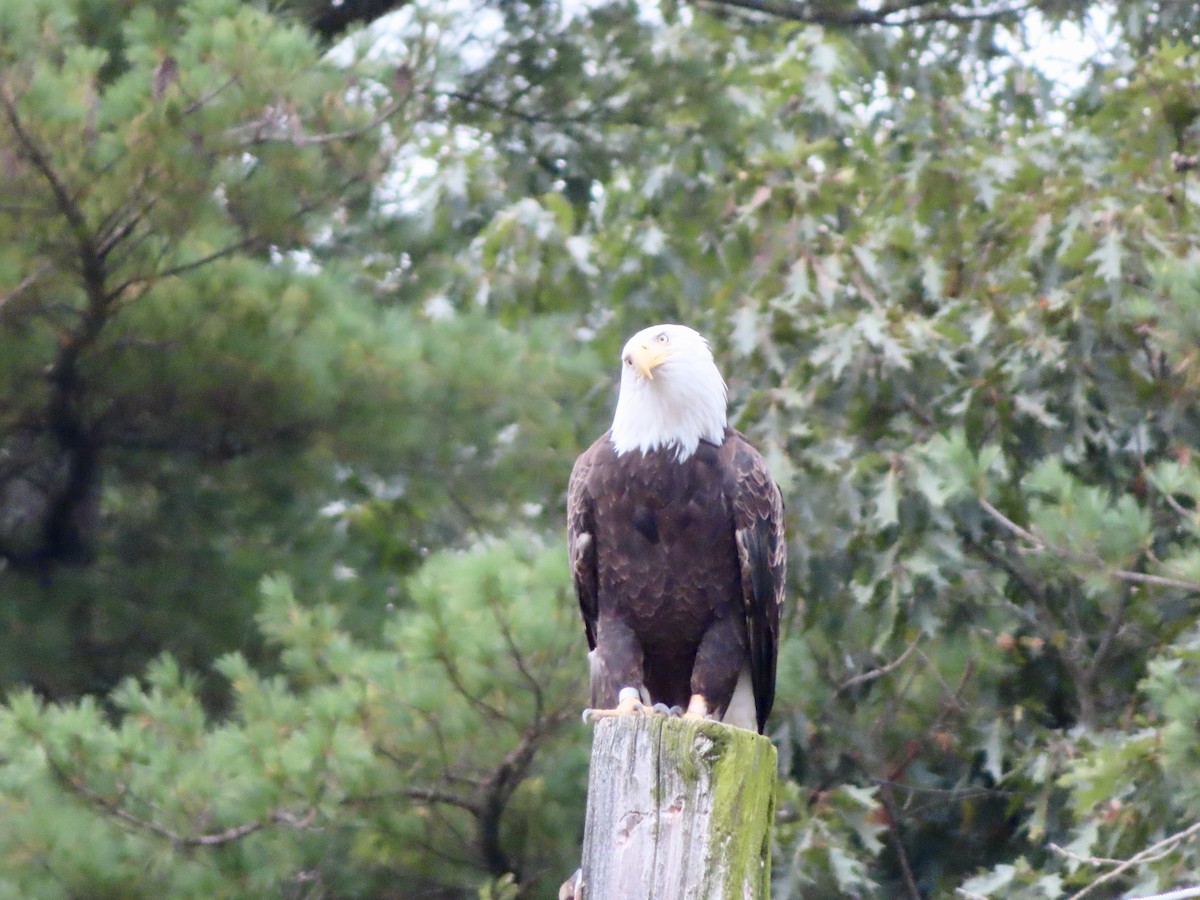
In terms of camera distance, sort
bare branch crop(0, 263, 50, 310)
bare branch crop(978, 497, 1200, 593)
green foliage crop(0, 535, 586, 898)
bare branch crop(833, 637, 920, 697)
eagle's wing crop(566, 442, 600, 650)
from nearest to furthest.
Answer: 1. eagle's wing crop(566, 442, 600, 650)
2. bare branch crop(978, 497, 1200, 593)
3. green foliage crop(0, 535, 586, 898)
4. bare branch crop(833, 637, 920, 697)
5. bare branch crop(0, 263, 50, 310)

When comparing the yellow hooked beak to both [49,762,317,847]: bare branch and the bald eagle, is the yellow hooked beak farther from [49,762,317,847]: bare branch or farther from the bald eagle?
[49,762,317,847]: bare branch

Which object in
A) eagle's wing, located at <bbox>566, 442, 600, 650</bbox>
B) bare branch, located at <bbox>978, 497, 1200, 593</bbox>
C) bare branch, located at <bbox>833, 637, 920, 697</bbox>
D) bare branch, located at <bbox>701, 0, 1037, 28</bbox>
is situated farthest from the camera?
bare branch, located at <bbox>701, 0, 1037, 28</bbox>

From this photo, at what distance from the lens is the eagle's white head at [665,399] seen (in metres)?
4.03

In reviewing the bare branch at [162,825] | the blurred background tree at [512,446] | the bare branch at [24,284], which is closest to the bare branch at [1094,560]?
the blurred background tree at [512,446]

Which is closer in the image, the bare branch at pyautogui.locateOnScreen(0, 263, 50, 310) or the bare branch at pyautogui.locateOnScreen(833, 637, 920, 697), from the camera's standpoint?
the bare branch at pyautogui.locateOnScreen(833, 637, 920, 697)

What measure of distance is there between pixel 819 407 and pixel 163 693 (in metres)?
2.43

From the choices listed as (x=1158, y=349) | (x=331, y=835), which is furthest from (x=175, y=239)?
(x=1158, y=349)

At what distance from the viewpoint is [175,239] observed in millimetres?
5926

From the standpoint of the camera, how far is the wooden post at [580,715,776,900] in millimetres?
2670

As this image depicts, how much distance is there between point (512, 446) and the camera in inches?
267

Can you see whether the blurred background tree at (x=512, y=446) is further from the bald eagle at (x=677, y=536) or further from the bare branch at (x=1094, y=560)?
the bald eagle at (x=677, y=536)

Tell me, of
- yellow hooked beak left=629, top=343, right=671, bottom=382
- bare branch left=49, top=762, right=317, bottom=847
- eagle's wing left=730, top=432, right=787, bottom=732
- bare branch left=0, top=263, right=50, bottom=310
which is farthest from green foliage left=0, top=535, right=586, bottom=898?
bare branch left=0, top=263, right=50, bottom=310

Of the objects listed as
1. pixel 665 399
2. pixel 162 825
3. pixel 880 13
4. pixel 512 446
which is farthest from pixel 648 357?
pixel 880 13

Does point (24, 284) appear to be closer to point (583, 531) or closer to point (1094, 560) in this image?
point (583, 531)
